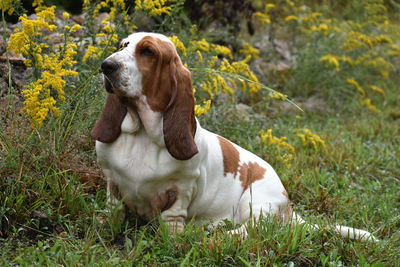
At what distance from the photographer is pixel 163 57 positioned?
8.30 feet

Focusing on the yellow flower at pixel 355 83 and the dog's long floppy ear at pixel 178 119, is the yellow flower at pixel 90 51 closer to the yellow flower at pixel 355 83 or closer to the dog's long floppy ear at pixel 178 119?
the dog's long floppy ear at pixel 178 119

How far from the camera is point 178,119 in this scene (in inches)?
102

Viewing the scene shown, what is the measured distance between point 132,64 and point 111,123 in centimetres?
41

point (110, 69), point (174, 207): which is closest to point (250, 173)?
point (174, 207)

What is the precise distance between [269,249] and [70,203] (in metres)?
1.26

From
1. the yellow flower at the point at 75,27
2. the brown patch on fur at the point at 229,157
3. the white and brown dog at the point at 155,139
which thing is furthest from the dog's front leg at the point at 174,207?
the yellow flower at the point at 75,27

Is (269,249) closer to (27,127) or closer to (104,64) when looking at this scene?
(104,64)

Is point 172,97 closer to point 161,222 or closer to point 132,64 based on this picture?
point 132,64

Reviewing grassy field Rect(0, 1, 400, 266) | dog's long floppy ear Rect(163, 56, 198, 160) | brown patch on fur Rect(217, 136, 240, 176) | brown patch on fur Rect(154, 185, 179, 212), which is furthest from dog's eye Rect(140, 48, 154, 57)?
brown patch on fur Rect(217, 136, 240, 176)

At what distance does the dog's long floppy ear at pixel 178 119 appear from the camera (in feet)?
8.49

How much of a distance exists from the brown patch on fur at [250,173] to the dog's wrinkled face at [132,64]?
103cm

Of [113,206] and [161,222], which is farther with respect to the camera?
[113,206]

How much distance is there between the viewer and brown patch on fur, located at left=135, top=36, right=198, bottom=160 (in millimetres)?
2549

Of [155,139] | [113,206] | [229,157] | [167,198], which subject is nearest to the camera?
[155,139]
